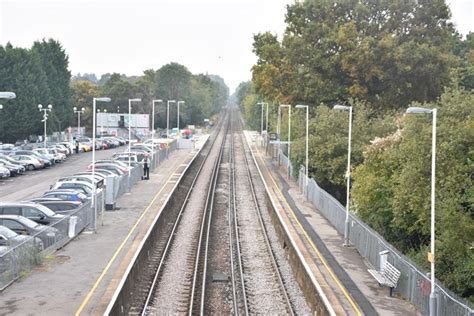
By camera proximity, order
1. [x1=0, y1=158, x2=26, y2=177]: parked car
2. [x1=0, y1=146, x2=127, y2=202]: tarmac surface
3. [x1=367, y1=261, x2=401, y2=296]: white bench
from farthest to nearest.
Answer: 1. [x1=0, y1=158, x2=26, y2=177]: parked car
2. [x1=0, y1=146, x2=127, y2=202]: tarmac surface
3. [x1=367, y1=261, x2=401, y2=296]: white bench

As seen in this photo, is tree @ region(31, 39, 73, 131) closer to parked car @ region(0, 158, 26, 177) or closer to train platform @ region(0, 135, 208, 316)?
parked car @ region(0, 158, 26, 177)

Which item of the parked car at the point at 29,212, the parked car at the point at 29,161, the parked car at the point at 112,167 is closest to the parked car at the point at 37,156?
the parked car at the point at 29,161

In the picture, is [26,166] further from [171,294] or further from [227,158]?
[171,294]

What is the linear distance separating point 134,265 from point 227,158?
55.7 m

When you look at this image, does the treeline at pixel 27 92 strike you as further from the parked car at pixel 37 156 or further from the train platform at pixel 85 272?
the train platform at pixel 85 272

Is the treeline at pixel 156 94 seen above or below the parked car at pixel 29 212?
above

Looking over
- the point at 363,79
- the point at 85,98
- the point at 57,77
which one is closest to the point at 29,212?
the point at 363,79

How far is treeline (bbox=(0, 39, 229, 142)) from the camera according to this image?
83.7 m

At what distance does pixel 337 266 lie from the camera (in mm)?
25719

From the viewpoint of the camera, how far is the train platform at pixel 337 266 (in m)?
20.4

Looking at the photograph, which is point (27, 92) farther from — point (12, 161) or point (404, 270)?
point (404, 270)

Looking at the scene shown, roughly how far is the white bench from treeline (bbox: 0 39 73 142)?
219 ft

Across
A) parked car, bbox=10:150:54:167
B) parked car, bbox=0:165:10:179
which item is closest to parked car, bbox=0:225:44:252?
parked car, bbox=0:165:10:179

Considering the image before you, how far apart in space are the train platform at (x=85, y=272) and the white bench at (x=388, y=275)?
8.84m
